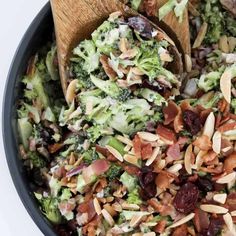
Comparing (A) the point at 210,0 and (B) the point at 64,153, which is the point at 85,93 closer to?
(B) the point at 64,153

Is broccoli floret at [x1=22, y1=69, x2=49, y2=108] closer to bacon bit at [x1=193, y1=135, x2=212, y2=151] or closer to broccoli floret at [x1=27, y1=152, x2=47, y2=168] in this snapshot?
broccoli floret at [x1=27, y1=152, x2=47, y2=168]

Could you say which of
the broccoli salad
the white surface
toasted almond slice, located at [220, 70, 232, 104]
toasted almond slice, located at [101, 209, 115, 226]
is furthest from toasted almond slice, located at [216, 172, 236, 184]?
the white surface

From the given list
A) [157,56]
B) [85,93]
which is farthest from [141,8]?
[85,93]

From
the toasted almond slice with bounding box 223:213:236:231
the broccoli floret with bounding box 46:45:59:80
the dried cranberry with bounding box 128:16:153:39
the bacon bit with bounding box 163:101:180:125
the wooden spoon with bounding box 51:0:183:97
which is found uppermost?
the wooden spoon with bounding box 51:0:183:97

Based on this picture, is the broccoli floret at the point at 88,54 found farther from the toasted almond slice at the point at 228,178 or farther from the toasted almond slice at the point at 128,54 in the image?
the toasted almond slice at the point at 228,178

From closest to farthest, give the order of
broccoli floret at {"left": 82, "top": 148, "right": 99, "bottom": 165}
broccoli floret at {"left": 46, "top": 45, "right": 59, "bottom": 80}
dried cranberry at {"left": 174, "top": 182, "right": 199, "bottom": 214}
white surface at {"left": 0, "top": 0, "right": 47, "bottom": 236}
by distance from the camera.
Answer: dried cranberry at {"left": 174, "top": 182, "right": 199, "bottom": 214}
broccoli floret at {"left": 82, "top": 148, "right": 99, "bottom": 165}
broccoli floret at {"left": 46, "top": 45, "right": 59, "bottom": 80}
white surface at {"left": 0, "top": 0, "right": 47, "bottom": 236}

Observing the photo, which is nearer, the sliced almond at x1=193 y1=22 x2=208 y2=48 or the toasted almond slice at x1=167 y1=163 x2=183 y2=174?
the toasted almond slice at x1=167 y1=163 x2=183 y2=174

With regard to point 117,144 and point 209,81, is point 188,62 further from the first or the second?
point 117,144

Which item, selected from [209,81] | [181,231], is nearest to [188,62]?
[209,81]
